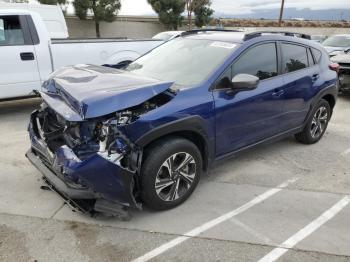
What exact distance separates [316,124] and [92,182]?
3.89 m

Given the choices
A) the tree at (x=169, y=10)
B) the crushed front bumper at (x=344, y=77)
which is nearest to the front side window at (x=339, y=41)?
the crushed front bumper at (x=344, y=77)

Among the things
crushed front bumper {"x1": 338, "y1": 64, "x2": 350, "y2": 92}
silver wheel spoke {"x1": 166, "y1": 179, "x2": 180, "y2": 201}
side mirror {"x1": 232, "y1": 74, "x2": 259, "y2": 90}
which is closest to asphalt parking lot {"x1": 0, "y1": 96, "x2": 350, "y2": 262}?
silver wheel spoke {"x1": 166, "y1": 179, "x2": 180, "y2": 201}

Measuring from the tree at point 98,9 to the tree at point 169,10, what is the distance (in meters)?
4.32

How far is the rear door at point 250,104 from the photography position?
4.05 meters

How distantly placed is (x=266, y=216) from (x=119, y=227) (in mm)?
A: 1446

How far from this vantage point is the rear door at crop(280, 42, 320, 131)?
4.91m

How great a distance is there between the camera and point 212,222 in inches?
144

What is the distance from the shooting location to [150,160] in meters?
3.44

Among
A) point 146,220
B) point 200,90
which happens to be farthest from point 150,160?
point 200,90

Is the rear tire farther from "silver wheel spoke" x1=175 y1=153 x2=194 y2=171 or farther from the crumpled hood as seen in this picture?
the crumpled hood

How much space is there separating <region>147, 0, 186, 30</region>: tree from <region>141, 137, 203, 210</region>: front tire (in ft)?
82.0

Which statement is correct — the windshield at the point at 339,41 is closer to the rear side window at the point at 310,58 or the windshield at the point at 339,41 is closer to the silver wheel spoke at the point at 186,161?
the rear side window at the point at 310,58

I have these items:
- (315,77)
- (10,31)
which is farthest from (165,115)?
(10,31)

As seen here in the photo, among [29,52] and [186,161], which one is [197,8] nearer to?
[29,52]
